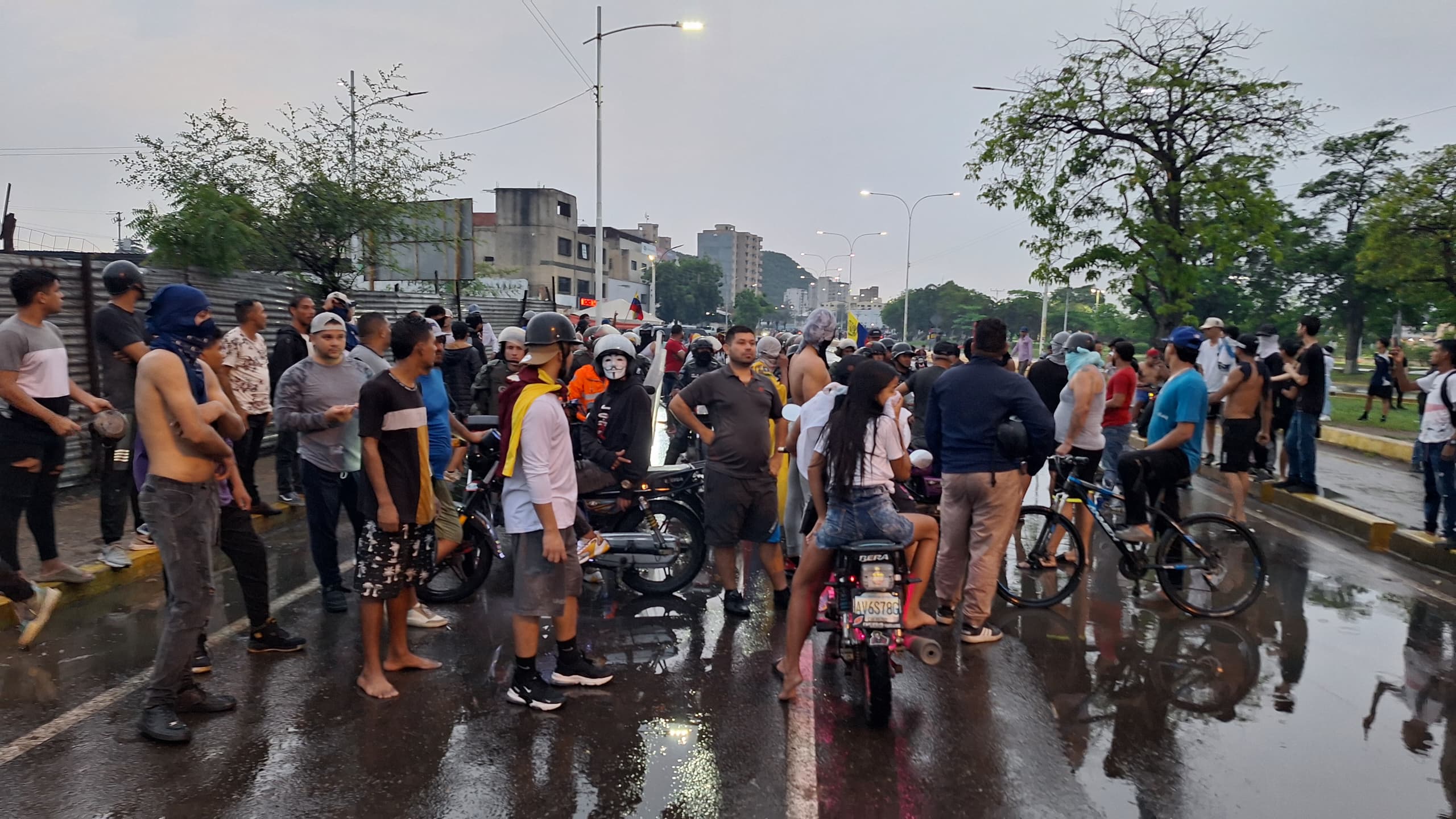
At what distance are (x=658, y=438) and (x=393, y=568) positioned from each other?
10.9 meters

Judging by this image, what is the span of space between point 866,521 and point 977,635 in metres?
1.72

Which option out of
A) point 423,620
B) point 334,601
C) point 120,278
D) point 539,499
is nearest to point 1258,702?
point 539,499

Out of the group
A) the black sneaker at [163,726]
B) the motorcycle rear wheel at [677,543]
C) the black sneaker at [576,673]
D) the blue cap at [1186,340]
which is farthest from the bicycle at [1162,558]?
the black sneaker at [163,726]

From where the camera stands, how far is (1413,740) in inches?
167

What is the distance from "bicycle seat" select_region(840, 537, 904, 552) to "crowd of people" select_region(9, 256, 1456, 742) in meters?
0.05

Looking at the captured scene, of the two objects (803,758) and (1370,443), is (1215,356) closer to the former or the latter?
(1370,443)

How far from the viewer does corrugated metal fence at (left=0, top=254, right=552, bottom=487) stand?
8.40 metres

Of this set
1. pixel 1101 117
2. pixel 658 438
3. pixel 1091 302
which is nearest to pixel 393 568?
pixel 658 438

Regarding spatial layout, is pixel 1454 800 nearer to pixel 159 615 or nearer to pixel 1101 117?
pixel 159 615

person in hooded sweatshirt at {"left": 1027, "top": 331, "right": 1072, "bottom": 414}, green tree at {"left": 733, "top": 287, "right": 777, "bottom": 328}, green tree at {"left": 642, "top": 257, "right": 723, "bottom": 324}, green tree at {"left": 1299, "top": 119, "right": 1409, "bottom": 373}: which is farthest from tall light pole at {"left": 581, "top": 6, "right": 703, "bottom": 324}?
green tree at {"left": 733, "top": 287, "right": 777, "bottom": 328}

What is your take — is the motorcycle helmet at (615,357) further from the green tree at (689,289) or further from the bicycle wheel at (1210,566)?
the green tree at (689,289)

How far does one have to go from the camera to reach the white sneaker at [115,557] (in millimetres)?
6098

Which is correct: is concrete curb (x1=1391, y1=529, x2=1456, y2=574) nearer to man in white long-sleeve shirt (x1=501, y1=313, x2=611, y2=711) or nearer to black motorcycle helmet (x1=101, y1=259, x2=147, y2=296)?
man in white long-sleeve shirt (x1=501, y1=313, x2=611, y2=711)

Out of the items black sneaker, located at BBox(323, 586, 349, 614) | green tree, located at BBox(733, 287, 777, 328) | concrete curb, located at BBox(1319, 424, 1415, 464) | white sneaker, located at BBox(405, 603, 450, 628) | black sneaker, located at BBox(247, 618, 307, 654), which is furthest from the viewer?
green tree, located at BBox(733, 287, 777, 328)
